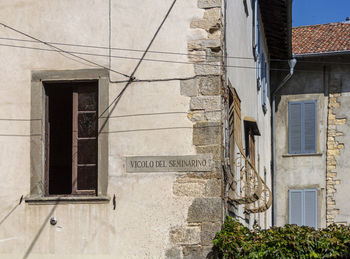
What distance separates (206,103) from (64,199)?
1.95 m

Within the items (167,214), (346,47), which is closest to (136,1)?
(167,214)

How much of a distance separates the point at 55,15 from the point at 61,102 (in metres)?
1.84

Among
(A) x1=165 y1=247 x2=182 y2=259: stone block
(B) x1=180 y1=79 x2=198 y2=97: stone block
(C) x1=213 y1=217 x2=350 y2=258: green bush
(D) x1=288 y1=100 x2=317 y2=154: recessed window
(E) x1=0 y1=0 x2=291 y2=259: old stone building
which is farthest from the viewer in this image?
(D) x1=288 y1=100 x2=317 y2=154: recessed window

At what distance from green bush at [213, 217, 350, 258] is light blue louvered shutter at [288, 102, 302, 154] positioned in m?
11.0

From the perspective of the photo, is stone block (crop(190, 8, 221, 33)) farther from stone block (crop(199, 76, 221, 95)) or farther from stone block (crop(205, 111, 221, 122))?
stone block (crop(205, 111, 221, 122))

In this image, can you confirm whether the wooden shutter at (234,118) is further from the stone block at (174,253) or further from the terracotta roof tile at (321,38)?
the terracotta roof tile at (321,38)

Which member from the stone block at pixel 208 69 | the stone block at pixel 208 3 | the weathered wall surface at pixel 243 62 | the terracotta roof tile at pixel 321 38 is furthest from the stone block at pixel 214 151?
the terracotta roof tile at pixel 321 38

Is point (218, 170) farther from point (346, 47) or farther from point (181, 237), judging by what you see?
point (346, 47)

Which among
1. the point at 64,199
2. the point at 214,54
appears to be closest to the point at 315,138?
the point at 214,54

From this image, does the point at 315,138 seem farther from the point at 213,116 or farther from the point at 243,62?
the point at 213,116

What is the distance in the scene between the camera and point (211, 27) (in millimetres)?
7430

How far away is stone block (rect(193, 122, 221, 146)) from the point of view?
285 inches

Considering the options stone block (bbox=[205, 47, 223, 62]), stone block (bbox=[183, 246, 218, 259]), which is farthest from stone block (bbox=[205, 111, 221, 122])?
stone block (bbox=[183, 246, 218, 259])

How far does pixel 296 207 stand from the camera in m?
17.6
